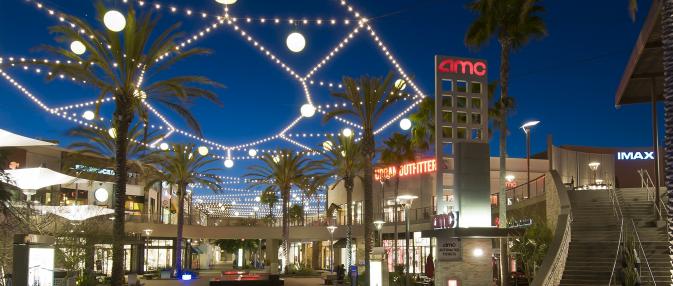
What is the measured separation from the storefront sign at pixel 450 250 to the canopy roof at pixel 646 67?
8302mm

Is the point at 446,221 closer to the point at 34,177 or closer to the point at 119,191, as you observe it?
the point at 119,191

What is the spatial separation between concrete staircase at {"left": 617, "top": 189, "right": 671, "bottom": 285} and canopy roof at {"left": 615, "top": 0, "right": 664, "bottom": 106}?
3870 millimetres

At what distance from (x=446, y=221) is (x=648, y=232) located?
646 centimetres

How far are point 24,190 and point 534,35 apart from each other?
21.3m

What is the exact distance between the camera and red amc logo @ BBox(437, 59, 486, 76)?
26.4 metres

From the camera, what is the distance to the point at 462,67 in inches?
1052

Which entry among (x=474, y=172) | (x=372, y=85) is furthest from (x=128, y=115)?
(x=372, y=85)

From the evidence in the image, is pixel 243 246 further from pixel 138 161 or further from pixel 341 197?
pixel 138 161

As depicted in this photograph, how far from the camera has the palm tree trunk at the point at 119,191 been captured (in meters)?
26.2

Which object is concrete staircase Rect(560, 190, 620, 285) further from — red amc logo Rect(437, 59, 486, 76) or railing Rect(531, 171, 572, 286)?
red amc logo Rect(437, 59, 486, 76)

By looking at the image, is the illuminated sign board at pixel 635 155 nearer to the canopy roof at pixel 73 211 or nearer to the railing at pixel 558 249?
the railing at pixel 558 249

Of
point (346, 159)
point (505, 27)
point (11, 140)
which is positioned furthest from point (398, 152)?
point (11, 140)

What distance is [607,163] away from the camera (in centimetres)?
4912

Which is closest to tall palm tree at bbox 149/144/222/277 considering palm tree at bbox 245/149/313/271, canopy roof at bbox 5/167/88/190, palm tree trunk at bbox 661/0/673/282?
palm tree at bbox 245/149/313/271
